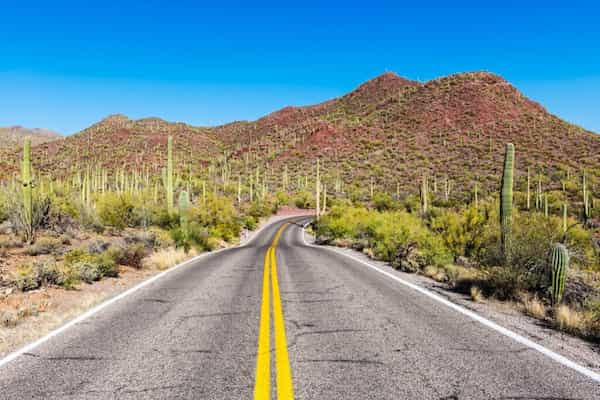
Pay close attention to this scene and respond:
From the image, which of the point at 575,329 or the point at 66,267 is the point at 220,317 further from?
the point at 66,267

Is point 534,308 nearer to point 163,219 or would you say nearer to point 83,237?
point 83,237

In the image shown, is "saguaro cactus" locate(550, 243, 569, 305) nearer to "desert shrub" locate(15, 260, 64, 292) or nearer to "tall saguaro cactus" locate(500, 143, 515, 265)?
"tall saguaro cactus" locate(500, 143, 515, 265)

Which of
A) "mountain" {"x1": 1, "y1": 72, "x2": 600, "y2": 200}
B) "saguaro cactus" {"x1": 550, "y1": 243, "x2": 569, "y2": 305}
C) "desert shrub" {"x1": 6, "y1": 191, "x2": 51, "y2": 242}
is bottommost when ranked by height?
"saguaro cactus" {"x1": 550, "y1": 243, "x2": 569, "y2": 305}

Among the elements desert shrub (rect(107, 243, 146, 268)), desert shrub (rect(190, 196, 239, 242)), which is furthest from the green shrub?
desert shrub (rect(107, 243, 146, 268))

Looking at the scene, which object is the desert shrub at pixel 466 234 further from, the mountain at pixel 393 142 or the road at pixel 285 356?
the mountain at pixel 393 142

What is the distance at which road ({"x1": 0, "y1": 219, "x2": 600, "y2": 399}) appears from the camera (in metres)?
3.73

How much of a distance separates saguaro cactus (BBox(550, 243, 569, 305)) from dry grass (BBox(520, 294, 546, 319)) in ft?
1.02

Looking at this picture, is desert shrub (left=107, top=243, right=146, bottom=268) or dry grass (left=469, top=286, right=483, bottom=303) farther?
desert shrub (left=107, top=243, right=146, bottom=268)

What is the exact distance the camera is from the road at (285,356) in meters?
3.73

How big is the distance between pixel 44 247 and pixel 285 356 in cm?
1427

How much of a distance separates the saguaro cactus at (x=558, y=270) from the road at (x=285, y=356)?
2.07 metres

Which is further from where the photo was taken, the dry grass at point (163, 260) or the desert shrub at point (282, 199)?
the desert shrub at point (282, 199)

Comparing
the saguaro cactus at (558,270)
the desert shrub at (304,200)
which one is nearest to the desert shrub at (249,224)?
the desert shrub at (304,200)

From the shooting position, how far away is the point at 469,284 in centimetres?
924
